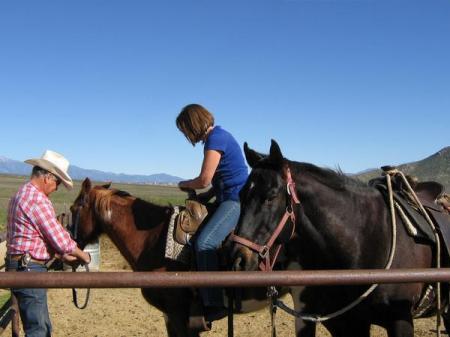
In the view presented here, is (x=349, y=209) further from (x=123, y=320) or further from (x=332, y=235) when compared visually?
(x=123, y=320)

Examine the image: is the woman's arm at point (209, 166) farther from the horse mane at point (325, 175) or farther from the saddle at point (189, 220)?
the horse mane at point (325, 175)

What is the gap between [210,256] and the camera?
406 centimetres

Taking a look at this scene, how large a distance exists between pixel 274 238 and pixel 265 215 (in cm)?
17

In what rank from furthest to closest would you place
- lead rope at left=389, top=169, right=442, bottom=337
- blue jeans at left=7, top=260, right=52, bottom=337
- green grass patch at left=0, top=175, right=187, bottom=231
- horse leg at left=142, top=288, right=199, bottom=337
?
green grass patch at left=0, top=175, right=187, bottom=231
horse leg at left=142, top=288, right=199, bottom=337
blue jeans at left=7, top=260, right=52, bottom=337
lead rope at left=389, top=169, right=442, bottom=337

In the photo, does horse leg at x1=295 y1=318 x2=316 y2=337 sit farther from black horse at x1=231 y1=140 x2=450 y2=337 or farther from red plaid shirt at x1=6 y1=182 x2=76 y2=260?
red plaid shirt at x1=6 y1=182 x2=76 y2=260

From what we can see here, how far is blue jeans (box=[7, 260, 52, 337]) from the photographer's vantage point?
3.38m

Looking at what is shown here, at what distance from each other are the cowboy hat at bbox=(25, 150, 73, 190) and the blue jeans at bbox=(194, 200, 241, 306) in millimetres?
1260

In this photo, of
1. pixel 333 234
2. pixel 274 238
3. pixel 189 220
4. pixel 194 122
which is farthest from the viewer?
pixel 189 220

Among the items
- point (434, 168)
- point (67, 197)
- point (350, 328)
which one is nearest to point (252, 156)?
point (350, 328)

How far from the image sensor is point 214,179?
431cm

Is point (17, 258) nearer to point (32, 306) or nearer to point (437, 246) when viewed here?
point (32, 306)

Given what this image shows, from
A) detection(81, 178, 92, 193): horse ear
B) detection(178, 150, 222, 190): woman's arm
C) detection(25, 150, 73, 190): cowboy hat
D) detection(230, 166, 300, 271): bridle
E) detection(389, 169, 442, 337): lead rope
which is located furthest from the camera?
detection(81, 178, 92, 193): horse ear

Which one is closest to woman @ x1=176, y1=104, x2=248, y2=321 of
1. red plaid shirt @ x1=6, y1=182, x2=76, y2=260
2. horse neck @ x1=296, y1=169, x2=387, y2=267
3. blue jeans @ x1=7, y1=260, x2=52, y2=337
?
horse neck @ x1=296, y1=169, x2=387, y2=267

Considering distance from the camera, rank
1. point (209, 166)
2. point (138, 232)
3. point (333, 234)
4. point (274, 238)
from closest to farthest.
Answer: point (274, 238) < point (333, 234) < point (209, 166) < point (138, 232)
